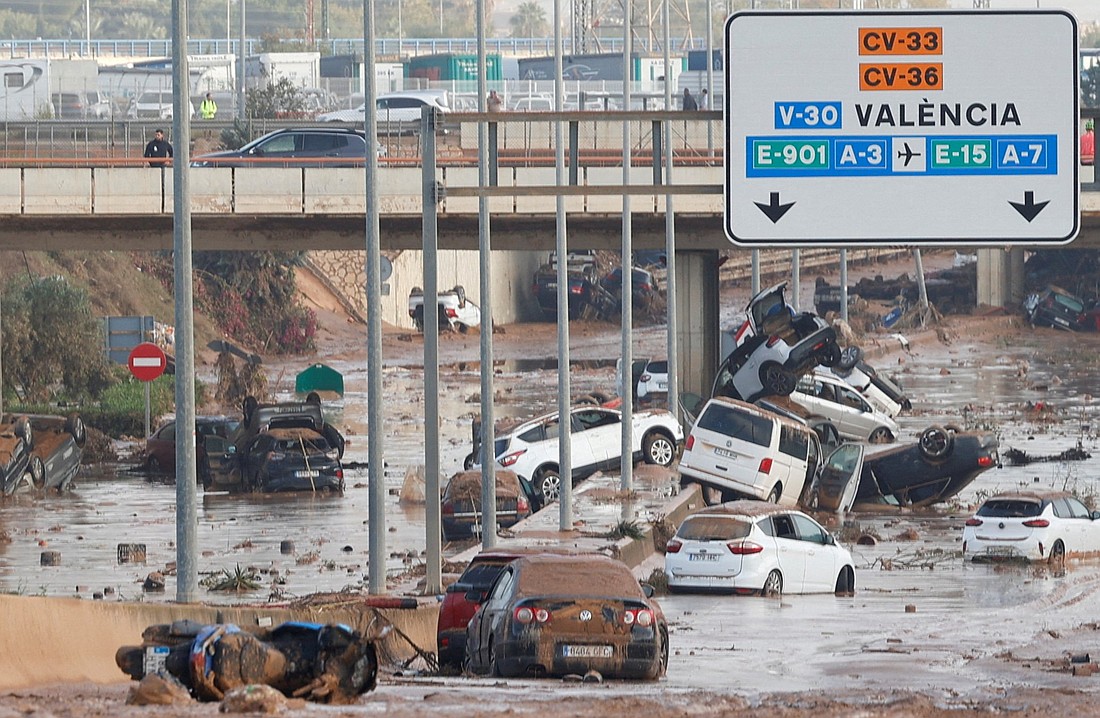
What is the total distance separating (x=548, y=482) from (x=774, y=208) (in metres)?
19.2

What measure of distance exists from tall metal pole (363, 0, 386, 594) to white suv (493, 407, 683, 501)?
12.7 meters

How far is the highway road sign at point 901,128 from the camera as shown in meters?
19.5

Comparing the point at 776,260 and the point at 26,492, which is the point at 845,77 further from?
the point at 776,260

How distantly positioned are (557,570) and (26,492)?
2792 cm

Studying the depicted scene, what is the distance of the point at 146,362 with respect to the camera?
1665 inches

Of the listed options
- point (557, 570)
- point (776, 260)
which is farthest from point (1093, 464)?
point (776, 260)

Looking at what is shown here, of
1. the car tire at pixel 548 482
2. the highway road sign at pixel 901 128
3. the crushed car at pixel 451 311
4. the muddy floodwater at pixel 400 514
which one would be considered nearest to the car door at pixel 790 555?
the muddy floodwater at pixel 400 514

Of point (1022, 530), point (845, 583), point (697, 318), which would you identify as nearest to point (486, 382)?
point (845, 583)

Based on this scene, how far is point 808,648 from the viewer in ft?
66.8

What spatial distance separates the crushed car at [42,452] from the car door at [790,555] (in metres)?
A: 20.8

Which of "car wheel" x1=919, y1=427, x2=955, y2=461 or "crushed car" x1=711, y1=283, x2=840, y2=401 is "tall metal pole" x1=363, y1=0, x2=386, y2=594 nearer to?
"car wheel" x1=919, y1=427, x2=955, y2=461

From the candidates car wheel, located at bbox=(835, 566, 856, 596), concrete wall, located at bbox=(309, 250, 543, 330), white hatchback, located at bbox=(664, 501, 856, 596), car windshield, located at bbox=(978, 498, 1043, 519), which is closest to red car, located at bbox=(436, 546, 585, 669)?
white hatchback, located at bbox=(664, 501, 856, 596)

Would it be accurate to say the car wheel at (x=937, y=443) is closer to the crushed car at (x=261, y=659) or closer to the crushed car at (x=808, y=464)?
the crushed car at (x=808, y=464)

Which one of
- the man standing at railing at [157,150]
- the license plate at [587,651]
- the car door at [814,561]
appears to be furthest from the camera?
the man standing at railing at [157,150]
